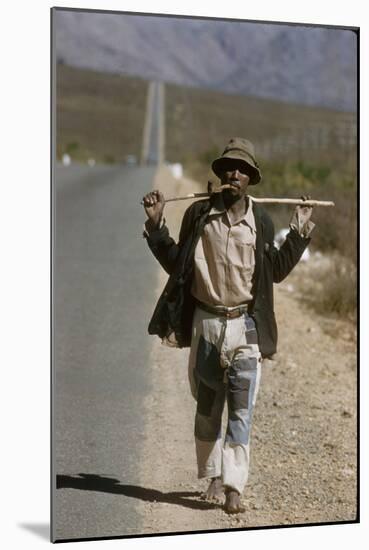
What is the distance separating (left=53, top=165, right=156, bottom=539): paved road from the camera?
6.89 meters

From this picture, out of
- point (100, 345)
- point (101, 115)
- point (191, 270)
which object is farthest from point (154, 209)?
point (101, 115)

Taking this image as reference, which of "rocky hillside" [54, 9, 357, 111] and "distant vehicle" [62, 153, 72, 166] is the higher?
"rocky hillside" [54, 9, 357, 111]

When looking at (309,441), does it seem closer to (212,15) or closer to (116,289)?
(116,289)

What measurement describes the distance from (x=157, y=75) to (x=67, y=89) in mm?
833

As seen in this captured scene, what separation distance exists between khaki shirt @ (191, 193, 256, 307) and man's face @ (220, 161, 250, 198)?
8 cm

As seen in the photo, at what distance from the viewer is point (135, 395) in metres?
7.71

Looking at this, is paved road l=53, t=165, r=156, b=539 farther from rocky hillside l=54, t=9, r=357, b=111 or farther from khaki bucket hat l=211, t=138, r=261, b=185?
khaki bucket hat l=211, t=138, r=261, b=185

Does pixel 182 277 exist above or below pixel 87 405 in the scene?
above

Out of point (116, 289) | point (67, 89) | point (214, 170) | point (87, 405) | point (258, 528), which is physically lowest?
point (258, 528)

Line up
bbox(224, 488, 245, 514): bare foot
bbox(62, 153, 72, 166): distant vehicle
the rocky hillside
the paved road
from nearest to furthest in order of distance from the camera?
bbox(224, 488, 245, 514): bare foot → the paved road → the rocky hillside → bbox(62, 153, 72, 166): distant vehicle

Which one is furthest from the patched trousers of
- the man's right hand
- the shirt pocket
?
the man's right hand

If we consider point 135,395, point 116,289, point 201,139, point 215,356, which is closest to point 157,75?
point 201,139

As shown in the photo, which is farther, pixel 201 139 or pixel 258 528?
pixel 201 139

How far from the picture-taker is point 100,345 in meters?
8.44
